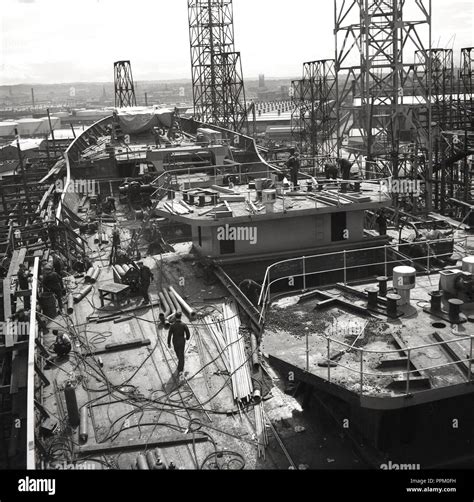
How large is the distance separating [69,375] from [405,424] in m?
7.01

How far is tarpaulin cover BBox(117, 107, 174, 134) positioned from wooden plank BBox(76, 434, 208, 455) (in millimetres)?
32785

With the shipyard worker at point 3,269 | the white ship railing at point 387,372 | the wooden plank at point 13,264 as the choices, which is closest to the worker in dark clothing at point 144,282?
the wooden plank at point 13,264

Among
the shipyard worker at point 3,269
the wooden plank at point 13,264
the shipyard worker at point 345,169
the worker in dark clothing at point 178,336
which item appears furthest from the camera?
the shipyard worker at point 345,169

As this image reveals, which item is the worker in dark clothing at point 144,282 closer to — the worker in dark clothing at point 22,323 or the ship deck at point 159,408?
the ship deck at point 159,408

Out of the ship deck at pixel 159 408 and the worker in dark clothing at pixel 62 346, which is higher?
the worker in dark clothing at pixel 62 346

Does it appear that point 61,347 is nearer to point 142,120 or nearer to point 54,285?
point 54,285

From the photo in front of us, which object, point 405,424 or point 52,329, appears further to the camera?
point 52,329

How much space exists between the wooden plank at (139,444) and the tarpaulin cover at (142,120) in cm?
3279

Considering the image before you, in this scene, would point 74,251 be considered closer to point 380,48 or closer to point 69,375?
point 69,375

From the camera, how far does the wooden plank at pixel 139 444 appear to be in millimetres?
9531

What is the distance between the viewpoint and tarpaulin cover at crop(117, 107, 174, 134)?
3984 cm

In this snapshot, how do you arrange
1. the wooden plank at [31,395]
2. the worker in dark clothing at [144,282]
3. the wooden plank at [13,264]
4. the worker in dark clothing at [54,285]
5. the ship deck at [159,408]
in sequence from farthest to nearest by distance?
the wooden plank at [13,264]
the worker in dark clothing at [144,282]
the worker in dark clothing at [54,285]
the ship deck at [159,408]
the wooden plank at [31,395]

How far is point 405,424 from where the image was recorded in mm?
9211
